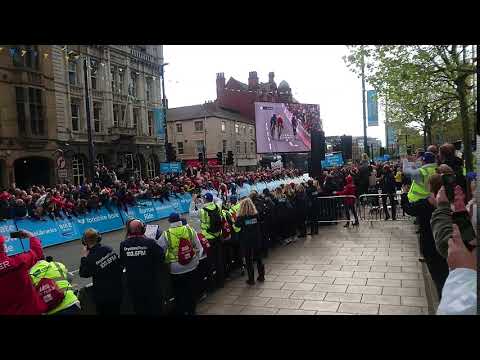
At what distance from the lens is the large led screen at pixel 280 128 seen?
14.6m

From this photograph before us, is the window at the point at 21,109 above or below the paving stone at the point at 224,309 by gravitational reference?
above

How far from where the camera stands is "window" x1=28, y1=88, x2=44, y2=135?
977 inches

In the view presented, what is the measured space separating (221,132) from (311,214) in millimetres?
34476

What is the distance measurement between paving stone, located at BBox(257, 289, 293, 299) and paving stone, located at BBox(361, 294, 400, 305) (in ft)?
3.96

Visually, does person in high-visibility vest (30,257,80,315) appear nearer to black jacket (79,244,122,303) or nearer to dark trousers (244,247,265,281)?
black jacket (79,244,122,303)

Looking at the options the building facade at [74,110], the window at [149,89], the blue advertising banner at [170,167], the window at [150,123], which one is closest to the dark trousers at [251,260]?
the building facade at [74,110]

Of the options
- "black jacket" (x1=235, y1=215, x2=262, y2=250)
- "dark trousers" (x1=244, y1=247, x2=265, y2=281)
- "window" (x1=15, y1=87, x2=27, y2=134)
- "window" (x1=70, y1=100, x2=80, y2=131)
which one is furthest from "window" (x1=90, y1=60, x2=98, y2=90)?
"dark trousers" (x1=244, y1=247, x2=265, y2=281)

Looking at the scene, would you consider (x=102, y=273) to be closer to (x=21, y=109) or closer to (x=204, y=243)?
(x=204, y=243)

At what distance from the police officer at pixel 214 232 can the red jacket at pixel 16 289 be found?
148 inches

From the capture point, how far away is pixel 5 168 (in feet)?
74.1

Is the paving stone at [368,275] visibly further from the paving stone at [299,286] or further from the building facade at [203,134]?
the building facade at [203,134]

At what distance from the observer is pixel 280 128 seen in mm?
15297
